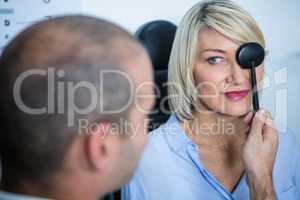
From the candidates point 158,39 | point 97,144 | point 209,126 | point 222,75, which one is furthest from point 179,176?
point 97,144

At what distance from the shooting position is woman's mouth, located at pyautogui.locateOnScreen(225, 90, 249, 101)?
0.99 meters

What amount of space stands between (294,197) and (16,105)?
0.87m

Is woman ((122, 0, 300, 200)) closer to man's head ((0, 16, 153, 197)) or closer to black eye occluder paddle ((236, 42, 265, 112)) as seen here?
black eye occluder paddle ((236, 42, 265, 112))

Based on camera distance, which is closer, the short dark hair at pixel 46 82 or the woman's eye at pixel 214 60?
the short dark hair at pixel 46 82

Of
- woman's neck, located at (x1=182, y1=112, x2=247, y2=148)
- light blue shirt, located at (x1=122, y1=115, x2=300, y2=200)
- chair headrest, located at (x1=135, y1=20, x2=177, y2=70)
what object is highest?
chair headrest, located at (x1=135, y1=20, x2=177, y2=70)

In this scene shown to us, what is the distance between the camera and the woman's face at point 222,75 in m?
0.97

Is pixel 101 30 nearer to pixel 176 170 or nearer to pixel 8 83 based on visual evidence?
pixel 8 83

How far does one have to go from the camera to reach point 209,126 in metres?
1.08

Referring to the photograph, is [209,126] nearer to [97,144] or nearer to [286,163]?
[286,163]

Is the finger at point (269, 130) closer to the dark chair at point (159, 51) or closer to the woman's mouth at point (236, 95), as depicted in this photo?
the woman's mouth at point (236, 95)

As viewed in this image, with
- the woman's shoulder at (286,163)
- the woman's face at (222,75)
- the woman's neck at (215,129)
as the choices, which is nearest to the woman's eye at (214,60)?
the woman's face at (222,75)

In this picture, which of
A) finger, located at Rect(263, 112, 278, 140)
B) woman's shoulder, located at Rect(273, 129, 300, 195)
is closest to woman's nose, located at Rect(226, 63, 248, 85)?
finger, located at Rect(263, 112, 278, 140)

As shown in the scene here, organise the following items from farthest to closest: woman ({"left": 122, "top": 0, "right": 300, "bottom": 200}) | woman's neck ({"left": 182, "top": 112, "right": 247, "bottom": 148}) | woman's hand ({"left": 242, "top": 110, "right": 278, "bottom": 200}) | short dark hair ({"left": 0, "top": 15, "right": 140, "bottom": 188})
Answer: woman's neck ({"left": 182, "top": 112, "right": 247, "bottom": 148}), woman ({"left": 122, "top": 0, "right": 300, "bottom": 200}), woman's hand ({"left": 242, "top": 110, "right": 278, "bottom": 200}), short dark hair ({"left": 0, "top": 15, "right": 140, "bottom": 188})

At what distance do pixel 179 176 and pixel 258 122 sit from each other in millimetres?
253
